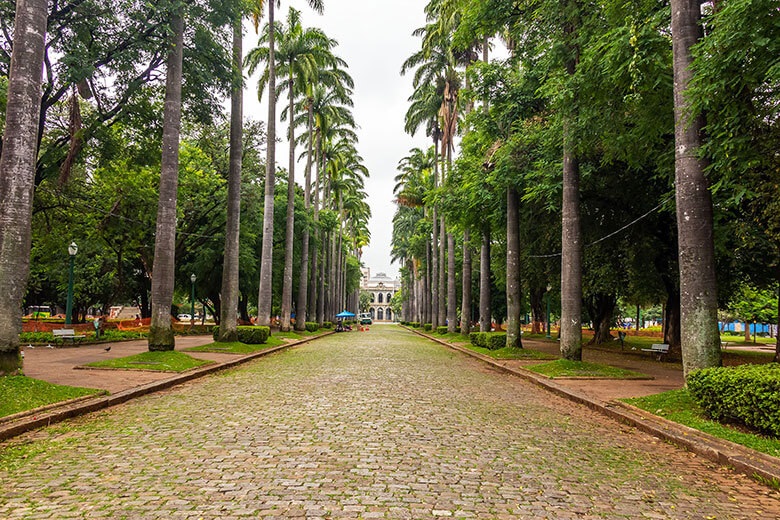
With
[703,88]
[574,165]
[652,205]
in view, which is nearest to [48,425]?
[703,88]

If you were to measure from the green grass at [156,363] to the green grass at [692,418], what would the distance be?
1011 cm

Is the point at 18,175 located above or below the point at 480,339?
above

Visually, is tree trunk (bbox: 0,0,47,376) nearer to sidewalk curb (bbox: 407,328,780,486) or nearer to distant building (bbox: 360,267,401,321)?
sidewalk curb (bbox: 407,328,780,486)

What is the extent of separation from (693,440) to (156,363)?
11.6 meters

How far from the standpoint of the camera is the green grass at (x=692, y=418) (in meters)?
6.01

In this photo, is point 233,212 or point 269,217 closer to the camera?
point 233,212

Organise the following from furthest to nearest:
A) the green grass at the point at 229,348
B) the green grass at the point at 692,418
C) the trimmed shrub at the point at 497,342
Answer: the trimmed shrub at the point at 497,342
the green grass at the point at 229,348
the green grass at the point at 692,418

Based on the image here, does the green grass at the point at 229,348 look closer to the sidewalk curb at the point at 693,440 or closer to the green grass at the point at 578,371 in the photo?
the green grass at the point at 578,371

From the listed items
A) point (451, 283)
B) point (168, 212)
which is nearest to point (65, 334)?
point (168, 212)

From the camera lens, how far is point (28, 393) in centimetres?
796

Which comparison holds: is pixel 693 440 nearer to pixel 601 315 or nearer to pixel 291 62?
pixel 601 315

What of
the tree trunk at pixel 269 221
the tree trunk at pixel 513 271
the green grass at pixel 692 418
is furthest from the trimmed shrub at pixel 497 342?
the green grass at pixel 692 418

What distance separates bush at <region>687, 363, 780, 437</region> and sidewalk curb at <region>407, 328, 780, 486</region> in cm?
54

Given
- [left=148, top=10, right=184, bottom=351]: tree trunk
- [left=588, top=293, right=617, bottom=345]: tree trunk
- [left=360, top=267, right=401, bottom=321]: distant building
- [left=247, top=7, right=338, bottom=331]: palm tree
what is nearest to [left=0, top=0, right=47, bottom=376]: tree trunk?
[left=148, top=10, right=184, bottom=351]: tree trunk
